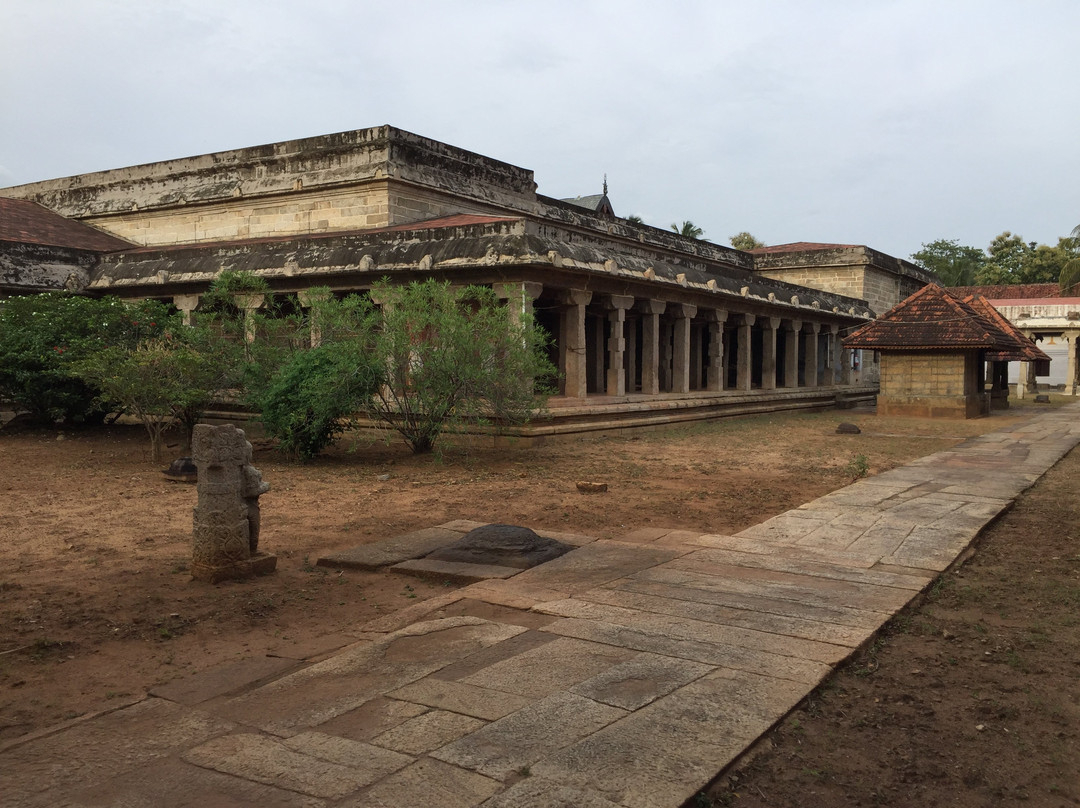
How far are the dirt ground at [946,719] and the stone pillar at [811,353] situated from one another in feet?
68.8

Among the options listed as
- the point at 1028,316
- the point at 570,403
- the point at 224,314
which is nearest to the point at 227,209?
the point at 224,314

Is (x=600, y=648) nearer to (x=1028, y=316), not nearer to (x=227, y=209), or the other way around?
(x=227, y=209)

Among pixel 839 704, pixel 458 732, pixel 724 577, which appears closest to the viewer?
pixel 458 732

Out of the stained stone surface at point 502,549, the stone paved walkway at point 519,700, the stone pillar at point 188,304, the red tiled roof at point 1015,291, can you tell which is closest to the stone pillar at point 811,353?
the stone pillar at point 188,304

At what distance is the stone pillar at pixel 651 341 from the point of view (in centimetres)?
1766

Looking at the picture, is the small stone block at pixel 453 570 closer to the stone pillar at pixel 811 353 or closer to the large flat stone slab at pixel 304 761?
the large flat stone slab at pixel 304 761

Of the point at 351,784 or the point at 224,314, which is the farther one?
the point at 224,314

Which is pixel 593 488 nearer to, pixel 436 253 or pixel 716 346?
pixel 436 253

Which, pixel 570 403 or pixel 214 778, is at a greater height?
pixel 570 403

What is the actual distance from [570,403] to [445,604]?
33.0 feet

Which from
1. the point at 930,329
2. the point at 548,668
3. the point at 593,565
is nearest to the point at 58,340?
the point at 593,565

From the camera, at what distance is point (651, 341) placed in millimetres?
18031

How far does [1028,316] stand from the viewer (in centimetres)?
3500

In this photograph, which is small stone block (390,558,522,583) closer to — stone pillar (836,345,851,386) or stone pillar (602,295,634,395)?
stone pillar (602,295,634,395)
